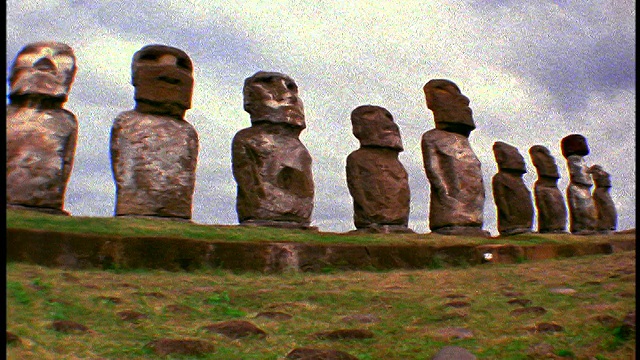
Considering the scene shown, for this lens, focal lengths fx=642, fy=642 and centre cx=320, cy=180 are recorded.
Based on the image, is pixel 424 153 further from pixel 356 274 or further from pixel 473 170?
pixel 356 274

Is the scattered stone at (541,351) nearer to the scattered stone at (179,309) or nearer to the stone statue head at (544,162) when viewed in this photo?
the scattered stone at (179,309)

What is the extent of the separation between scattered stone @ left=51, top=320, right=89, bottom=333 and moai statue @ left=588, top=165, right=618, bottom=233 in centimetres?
1766

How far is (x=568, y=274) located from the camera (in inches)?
259

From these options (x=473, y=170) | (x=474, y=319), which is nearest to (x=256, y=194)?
(x=473, y=170)

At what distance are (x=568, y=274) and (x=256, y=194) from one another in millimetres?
4785

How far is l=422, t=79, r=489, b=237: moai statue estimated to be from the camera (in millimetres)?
12320

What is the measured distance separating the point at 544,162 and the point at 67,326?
15297 millimetres

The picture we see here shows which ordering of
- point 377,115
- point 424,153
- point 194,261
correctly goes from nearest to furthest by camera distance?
point 194,261
point 377,115
point 424,153

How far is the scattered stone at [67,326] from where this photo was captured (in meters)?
3.50

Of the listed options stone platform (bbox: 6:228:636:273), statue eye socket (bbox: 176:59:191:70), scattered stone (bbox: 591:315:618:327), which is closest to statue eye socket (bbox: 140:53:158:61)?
statue eye socket (bbox: 176:59:191:70)

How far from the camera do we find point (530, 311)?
435 cm

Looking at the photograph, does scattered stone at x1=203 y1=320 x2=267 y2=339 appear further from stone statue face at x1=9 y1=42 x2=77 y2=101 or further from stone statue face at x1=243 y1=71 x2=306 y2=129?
stone statue face at x1=243 y1=71 x2=306 y2=129

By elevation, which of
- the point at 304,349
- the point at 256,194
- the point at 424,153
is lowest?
the point at 304,349

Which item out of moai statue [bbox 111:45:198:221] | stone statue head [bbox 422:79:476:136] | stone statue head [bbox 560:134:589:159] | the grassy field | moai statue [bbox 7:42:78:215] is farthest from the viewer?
stone statue head [bbox 560:134:589:159]
